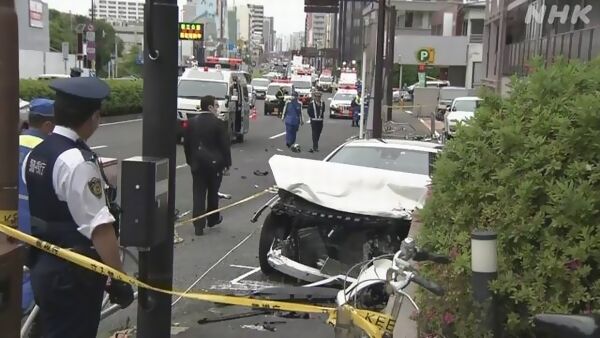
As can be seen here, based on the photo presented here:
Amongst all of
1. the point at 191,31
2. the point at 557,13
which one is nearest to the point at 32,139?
the point at 191,31

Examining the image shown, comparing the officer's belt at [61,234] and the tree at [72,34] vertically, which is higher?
the tree at [72,34]

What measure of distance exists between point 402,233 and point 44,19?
62.6 m

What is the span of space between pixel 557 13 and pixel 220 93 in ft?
41.3

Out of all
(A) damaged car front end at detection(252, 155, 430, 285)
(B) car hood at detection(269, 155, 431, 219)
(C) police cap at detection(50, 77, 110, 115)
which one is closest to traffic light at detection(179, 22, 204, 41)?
(A) damaged car front end at detection(252, 155, 430, 285)

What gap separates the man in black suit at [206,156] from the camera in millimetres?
9742

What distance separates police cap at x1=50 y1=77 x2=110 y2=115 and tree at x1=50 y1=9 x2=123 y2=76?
84780 mm

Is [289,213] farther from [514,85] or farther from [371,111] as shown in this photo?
[371,111]

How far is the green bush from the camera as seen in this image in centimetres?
300

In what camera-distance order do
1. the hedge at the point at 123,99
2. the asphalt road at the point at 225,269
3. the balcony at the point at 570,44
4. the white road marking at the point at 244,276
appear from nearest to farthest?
the asphalt road at the point at 225,269 < the white road marking at the point at 244,276 < the balcony at the point at 570,44 < the hedge at the point at 123,99

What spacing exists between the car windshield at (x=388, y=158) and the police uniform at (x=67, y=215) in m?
4.84

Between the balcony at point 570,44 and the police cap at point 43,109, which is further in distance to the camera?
the balcony at point 570,44

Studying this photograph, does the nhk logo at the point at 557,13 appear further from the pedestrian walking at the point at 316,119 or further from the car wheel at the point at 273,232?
the car wheel at the point at 273,232

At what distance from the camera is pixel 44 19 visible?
206 feet

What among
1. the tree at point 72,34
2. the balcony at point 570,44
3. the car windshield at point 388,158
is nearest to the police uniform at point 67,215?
the car windshield at point 388,158
